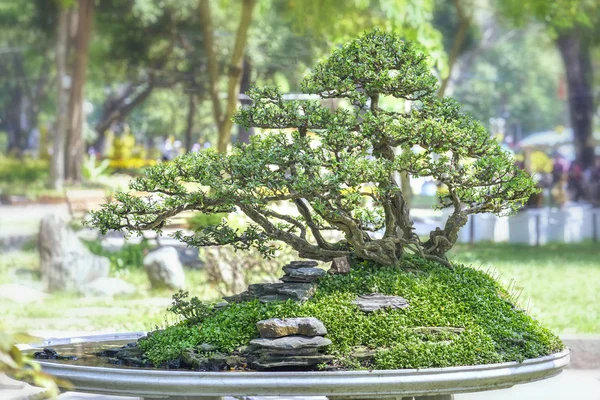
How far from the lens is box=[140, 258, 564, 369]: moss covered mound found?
4.84 m

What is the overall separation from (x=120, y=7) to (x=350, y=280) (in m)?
29.4

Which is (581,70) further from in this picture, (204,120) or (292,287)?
(292,287)

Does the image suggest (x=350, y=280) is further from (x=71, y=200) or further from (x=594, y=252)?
(x=594, y=252)

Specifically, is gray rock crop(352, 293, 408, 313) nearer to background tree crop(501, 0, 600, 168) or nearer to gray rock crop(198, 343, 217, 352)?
gray rock crop(198, 343, 217, 352)

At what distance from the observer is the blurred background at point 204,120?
39.9 ft

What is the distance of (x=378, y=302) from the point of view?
5098 mm

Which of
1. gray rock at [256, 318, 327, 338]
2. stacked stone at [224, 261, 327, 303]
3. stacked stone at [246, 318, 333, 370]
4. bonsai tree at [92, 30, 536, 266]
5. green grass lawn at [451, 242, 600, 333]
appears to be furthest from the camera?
green grass lawn at [451, 242, 600, 333]

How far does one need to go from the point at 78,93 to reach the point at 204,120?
25.9m

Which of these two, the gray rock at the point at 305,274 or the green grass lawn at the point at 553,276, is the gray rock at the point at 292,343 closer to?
the gray rock at the point at 305,274

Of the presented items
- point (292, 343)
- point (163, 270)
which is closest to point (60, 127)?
point (163, 270)

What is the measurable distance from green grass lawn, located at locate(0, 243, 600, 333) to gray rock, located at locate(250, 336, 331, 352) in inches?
113

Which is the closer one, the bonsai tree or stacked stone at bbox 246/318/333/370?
stacked stone at bbox 246/318/333/370

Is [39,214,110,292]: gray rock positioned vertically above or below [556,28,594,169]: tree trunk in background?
below

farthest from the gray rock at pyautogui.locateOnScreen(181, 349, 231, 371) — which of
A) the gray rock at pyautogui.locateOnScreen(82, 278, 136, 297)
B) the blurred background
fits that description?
the gray rock at pyautogui.locateOnScreen(82, 278, 136, 297)
